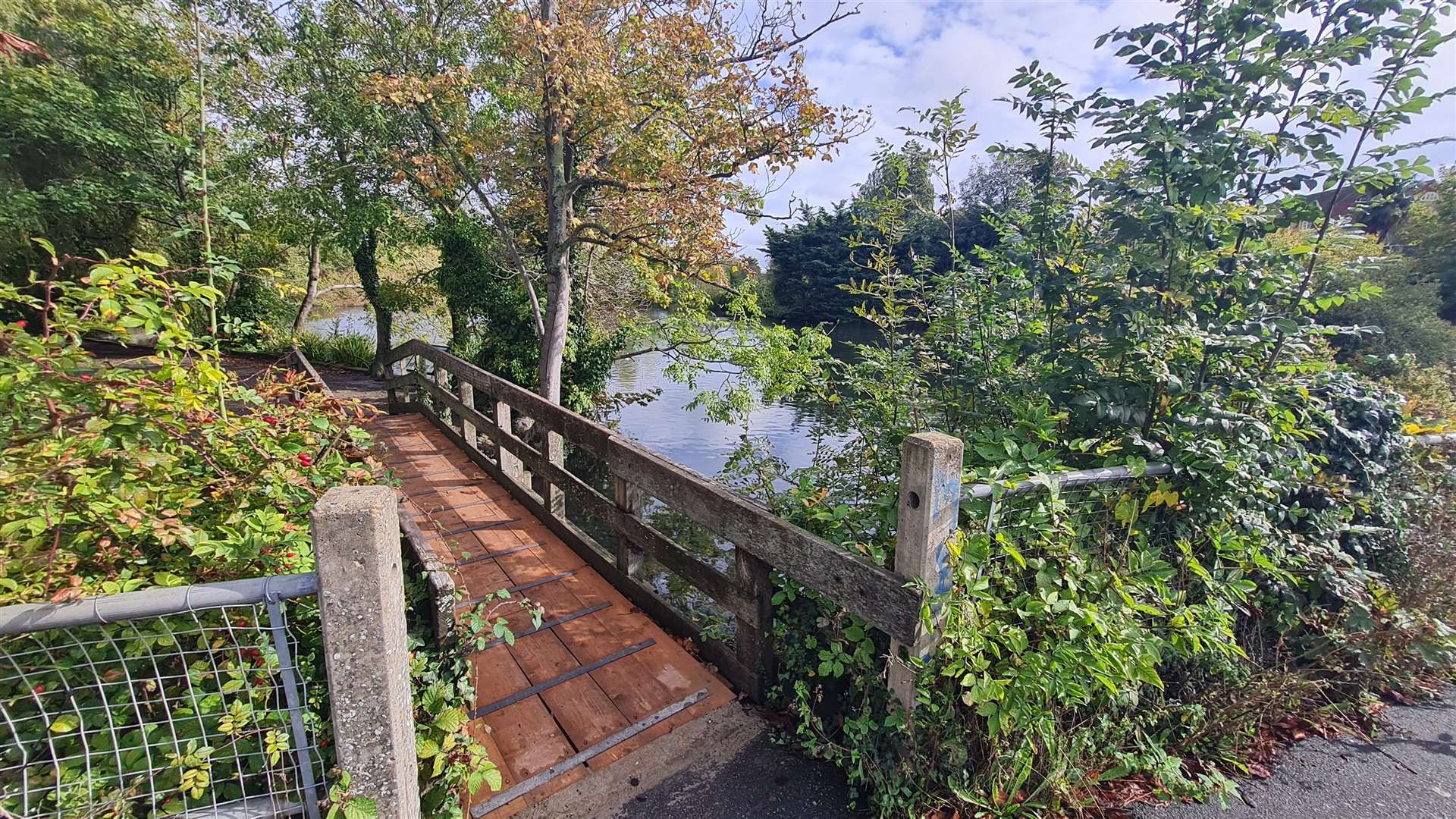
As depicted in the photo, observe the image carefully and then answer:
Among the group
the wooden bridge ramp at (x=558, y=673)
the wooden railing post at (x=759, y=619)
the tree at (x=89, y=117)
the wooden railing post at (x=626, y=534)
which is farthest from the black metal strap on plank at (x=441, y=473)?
the tree at (x=89, y=117)

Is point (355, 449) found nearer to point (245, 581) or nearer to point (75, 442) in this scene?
point (75, 442)

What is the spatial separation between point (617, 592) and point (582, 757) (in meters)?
1.19

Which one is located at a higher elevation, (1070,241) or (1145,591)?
(1070,241)

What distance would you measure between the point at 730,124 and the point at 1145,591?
596cm

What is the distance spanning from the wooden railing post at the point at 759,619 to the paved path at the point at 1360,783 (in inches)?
51.8

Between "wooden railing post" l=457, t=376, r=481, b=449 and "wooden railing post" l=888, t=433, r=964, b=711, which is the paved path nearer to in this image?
"wooden railing post" l=888, t=433, r=964, b=711

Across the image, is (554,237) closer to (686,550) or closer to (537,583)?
(537,583)

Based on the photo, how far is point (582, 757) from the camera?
82.0 inches

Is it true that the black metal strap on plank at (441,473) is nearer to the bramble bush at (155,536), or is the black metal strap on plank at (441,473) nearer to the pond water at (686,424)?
the pond water at (686,424)

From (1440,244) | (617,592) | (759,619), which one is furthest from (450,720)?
(1440,244)

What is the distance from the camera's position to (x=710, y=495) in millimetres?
2449

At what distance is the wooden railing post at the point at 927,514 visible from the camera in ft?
5.62

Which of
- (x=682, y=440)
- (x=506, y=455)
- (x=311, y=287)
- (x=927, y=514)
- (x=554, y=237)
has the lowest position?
(x=682, y=440)

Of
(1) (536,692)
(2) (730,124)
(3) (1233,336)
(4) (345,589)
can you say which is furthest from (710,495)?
(2) (730,124)
